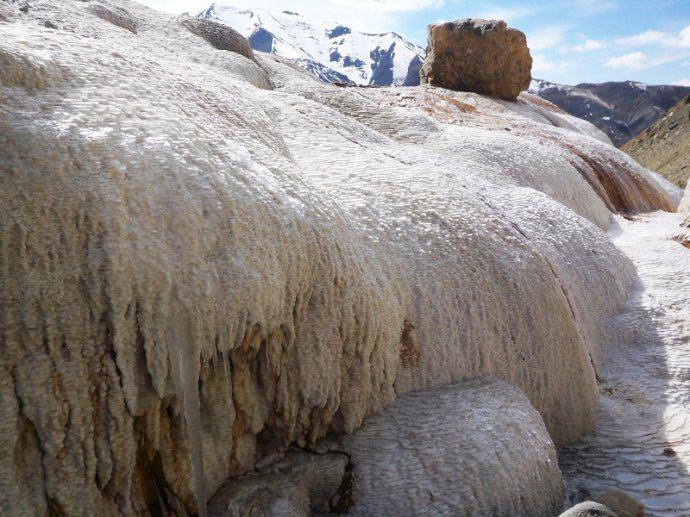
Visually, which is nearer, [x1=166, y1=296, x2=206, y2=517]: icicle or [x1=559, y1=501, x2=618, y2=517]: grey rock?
[x1=166, y1=296, x2=206, y2=517]: icicle

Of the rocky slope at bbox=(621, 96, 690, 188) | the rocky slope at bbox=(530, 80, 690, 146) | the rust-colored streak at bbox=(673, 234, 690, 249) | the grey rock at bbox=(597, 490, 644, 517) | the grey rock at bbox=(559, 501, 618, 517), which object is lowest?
the grey rock at bbox=(597, 490, 644, 517)

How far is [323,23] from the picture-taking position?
6806 inches

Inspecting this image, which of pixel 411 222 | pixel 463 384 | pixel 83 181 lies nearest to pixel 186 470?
pixel 83 181

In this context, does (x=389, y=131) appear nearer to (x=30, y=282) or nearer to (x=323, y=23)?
(x=30, y=282)

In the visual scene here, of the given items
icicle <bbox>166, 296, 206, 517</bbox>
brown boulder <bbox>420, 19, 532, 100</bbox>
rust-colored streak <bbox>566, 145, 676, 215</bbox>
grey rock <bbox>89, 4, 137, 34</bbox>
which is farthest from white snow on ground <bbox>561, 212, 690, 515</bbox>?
brown boulder <bbox>420, 19, 532, 100</bbox>

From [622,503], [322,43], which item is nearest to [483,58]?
[622,503]

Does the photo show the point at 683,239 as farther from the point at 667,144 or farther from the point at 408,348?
the point at 667,144

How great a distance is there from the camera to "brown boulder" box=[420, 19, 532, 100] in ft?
38.3

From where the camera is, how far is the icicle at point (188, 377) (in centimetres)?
231

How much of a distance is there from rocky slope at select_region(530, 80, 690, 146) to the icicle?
44742 mm

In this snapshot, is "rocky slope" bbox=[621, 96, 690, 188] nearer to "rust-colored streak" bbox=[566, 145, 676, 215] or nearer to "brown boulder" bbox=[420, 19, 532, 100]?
"brown boulder" bbox=[420, 19, 532, 100]

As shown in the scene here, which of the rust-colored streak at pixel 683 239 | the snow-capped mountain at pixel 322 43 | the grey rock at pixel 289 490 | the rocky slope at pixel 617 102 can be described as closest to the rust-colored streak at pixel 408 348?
the grey rock at pixel 289 490

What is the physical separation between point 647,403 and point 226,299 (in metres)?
3.20

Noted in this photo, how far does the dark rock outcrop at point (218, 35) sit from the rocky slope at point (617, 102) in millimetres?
39030
